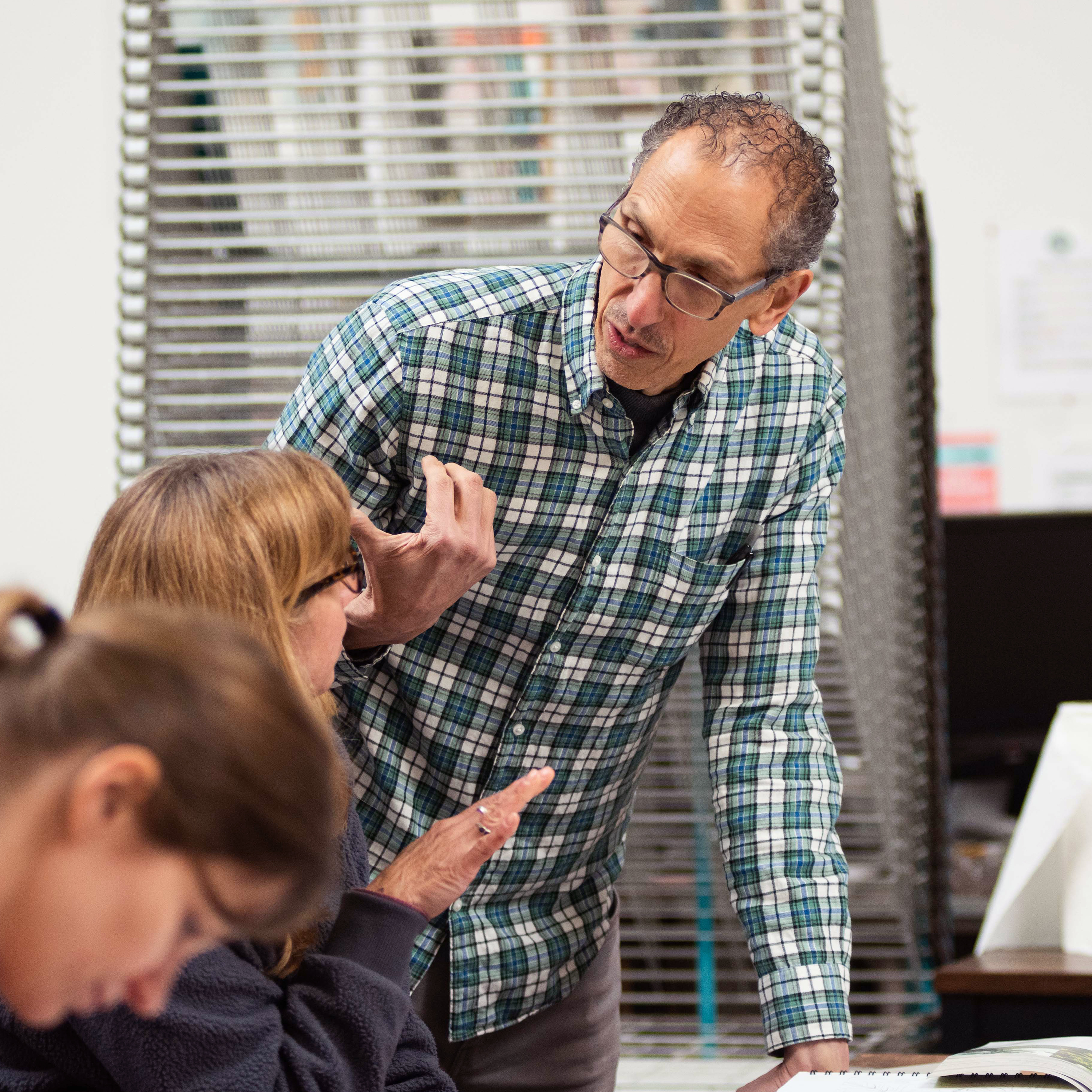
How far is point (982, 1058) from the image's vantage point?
0.94 m

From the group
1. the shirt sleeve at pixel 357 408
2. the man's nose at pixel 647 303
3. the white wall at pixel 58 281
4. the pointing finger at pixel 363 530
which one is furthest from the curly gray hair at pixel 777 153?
the white wall at pixel 58 281

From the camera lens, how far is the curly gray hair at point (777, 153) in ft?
3.62

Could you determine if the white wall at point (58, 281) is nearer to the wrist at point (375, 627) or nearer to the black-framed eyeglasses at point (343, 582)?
the wrist at point (375, 627)

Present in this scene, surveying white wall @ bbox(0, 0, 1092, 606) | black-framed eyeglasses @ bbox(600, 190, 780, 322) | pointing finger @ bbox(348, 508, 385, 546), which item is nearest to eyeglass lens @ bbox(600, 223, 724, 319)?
black-framed eyeglasses @ bbox(600, 190, 780, 322)

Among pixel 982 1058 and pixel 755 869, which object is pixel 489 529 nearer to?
pixel 755 869

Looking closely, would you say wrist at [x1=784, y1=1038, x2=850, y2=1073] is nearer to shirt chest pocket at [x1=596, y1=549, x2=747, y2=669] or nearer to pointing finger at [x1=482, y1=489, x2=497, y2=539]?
shirt chest pocket at [x1=596, y1=549, x2=747, y2=669]

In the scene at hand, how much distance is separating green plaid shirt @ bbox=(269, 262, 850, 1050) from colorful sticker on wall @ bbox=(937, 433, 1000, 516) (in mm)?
2630

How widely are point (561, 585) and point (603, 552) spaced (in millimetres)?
52

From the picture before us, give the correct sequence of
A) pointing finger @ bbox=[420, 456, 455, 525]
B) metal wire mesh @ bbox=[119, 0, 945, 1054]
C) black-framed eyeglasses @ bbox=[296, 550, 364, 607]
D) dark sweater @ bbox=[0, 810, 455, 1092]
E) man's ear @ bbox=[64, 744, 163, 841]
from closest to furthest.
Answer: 1. man's ear @ bbox=[64, 744, 163, 841]
2. dark sweater @ bbox=[0, 810, 455, 1092]
3. black-framed eyeglasses @ bbox=[296, 550, 364, 607]
4. pointing finger @ bbox=[420, 456, 455, 525]
5. metal wire mesh @ bbox=[119, 0, 945, 1054]

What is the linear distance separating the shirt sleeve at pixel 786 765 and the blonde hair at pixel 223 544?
1.63 ft

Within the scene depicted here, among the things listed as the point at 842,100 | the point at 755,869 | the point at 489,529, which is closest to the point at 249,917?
the point at 489,529

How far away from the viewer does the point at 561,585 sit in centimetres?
122

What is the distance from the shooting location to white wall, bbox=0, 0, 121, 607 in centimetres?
248

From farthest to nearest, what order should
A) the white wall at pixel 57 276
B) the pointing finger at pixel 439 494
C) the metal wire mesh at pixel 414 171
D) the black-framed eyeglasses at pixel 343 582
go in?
the white wall at pixel 57 276, the metal wire mesh at pixel 414 171, the pointing finger at pixel 439 494, the black-framed eyeglasses at pixel 343 582
